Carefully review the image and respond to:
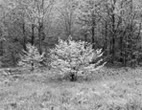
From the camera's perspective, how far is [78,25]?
32625 mm

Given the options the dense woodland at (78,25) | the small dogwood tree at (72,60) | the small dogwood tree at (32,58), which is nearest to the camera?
the small dogwood tree at (72,60)

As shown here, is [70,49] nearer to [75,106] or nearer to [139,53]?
[75,106]

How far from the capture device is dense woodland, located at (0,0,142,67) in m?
22.6

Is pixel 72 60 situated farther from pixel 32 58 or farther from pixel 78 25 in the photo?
pixel 78 25

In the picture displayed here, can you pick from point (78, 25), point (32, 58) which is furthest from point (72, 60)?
point (78, 25)

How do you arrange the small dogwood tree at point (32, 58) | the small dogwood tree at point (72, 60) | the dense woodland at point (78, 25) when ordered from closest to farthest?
the small dogwood tree at point (72, 60)
the small dogwood tree at point (32, 58)
the dense woodland at point (78, 25)

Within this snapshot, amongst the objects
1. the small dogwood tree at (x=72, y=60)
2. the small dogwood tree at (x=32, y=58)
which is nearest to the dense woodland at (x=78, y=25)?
the small dogwood tree at (x=32, y=58)

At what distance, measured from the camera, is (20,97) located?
22.9 ft

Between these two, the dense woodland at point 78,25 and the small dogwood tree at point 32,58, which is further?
the dense woodland at point 78,25

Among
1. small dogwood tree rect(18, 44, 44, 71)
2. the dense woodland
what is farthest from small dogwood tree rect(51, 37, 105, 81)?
the dense woodland

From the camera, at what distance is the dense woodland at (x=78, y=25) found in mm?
22641

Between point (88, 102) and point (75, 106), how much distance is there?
618 mm

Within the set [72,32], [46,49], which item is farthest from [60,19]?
[46,49]

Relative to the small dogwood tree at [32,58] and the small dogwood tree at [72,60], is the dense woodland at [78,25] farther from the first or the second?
the small dogwood tree at [72,60]
